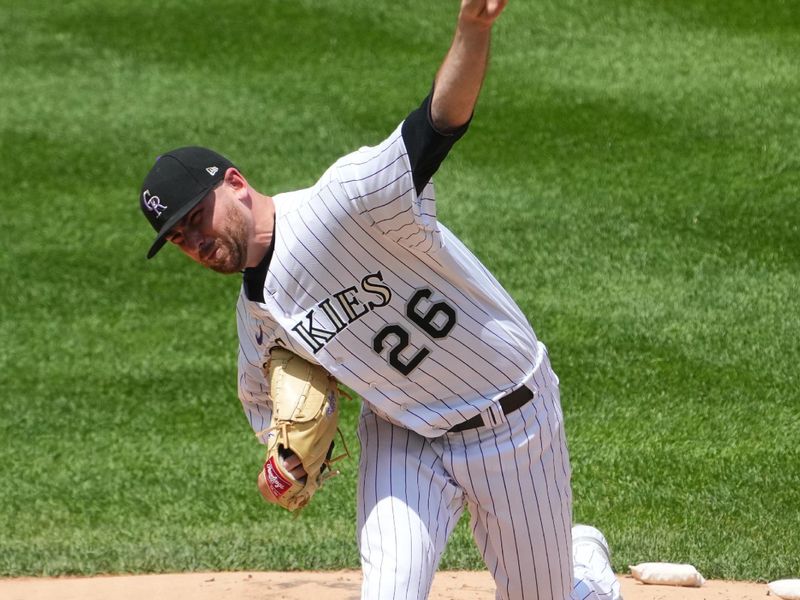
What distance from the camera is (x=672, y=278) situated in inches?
307

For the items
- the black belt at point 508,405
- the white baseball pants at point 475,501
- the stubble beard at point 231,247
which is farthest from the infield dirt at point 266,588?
the stubble beard at point 231,247

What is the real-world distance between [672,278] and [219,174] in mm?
4837

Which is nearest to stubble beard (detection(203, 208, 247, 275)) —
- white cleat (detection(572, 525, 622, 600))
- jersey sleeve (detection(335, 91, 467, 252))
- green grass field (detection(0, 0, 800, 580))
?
jersey sleeve (detection(335, 91, 467, 252))

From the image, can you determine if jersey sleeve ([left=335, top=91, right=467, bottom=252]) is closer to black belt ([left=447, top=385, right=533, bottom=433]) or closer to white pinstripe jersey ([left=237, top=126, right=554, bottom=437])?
white pinstripe jersey ([left=237, top=126, right=554, bottom=437])

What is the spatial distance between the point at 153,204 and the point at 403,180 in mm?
771

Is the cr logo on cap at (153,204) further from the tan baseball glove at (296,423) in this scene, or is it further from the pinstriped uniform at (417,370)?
the tan baseball glove at (296,423)

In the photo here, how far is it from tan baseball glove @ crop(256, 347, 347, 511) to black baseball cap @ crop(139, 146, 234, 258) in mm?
525

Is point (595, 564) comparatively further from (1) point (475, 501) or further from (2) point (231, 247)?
(2) point (231, 247)

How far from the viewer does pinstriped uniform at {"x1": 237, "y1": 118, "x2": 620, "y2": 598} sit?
3355mm

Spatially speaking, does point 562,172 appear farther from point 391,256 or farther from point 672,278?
point 391,256

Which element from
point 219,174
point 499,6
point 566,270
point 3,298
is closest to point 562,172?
point 566,270

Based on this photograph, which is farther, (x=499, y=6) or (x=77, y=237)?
(x=77, y=237)

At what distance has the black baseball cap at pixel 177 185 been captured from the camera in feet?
11.2

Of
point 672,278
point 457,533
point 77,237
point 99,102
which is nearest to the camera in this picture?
point 457,533
